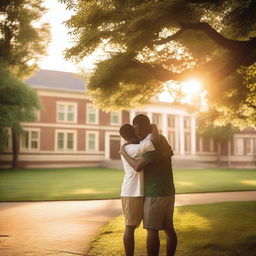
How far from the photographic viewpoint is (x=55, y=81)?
39969mm

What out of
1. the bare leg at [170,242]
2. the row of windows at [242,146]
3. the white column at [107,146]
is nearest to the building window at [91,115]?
the white column at [107,146]

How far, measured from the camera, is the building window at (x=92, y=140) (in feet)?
129

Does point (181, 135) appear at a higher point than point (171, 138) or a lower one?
higher

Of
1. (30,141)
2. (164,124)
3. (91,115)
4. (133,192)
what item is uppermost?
(91,115)

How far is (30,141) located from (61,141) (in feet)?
11.1

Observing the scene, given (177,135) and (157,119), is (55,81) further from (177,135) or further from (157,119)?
(177,135)

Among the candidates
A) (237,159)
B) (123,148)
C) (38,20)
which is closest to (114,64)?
(123,148)

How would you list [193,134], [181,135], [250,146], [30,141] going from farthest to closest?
[250,146] < [193,134] < [181,135] < [30,141]

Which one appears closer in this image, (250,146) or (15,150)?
(15,150)

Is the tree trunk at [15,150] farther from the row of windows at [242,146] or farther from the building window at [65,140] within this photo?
the row of windows at [242,146]

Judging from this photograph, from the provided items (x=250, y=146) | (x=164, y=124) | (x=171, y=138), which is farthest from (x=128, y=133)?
(x=250, y=146)

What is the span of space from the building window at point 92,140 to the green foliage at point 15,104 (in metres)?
9.55

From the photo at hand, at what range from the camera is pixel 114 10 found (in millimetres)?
7039

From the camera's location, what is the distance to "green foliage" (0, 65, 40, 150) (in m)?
28.6
